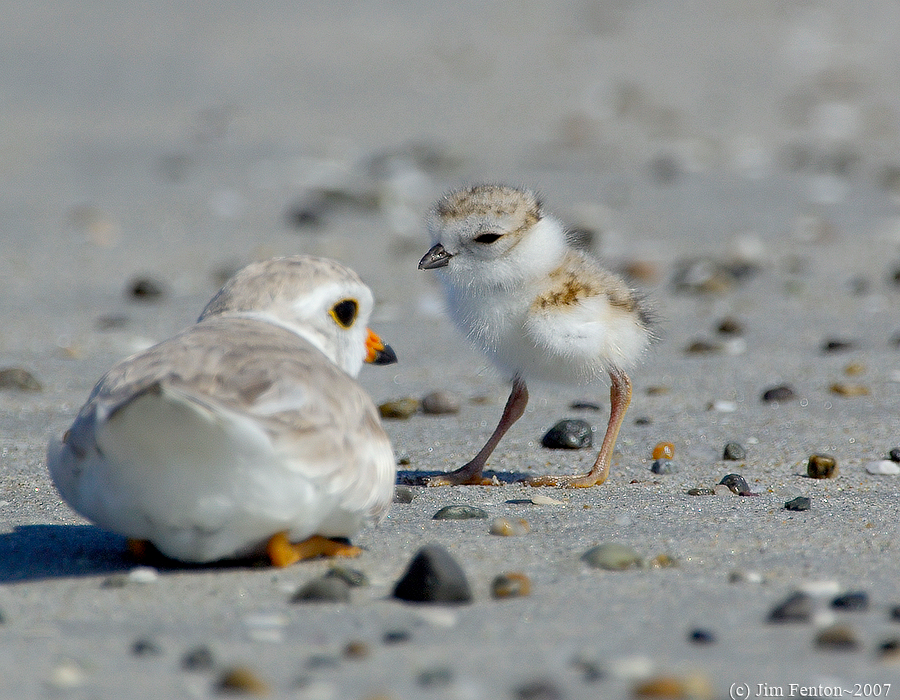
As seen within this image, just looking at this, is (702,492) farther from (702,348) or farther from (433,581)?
(702,348)

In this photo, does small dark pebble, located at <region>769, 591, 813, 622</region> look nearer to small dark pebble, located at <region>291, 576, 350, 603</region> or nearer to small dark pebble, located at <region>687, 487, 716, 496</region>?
small dark pebble, located at <region>291, 576, 350, 603</region>

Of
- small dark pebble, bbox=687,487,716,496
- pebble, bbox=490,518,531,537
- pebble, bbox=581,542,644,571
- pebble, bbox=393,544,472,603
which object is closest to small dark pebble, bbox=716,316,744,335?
small dark pebble, bbox=687,487,716,496

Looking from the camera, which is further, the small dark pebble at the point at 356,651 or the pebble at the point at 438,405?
the pebble at the point at 438,405

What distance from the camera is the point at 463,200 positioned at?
415 centimetres

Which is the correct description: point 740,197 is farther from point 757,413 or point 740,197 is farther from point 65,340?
point 65,340

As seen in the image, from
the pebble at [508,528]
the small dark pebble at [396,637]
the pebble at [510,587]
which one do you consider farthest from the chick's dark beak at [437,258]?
the small dark pebble at [396,637]

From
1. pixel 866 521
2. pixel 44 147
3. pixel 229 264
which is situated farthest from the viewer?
pixel 44 147

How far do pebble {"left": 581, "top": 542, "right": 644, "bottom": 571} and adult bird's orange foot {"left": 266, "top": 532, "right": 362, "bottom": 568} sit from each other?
0.61 m

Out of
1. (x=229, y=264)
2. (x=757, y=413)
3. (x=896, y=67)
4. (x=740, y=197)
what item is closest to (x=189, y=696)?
(x=757, y=413)

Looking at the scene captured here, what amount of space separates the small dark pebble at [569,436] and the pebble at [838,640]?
2127mm

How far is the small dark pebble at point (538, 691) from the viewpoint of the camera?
2.15 meters

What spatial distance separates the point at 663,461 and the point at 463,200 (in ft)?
3.89

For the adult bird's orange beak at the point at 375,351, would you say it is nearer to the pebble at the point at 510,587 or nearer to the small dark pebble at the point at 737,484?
the pebble at the point at 510,587

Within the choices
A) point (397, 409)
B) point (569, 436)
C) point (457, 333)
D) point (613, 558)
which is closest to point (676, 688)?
point (613, 558)
